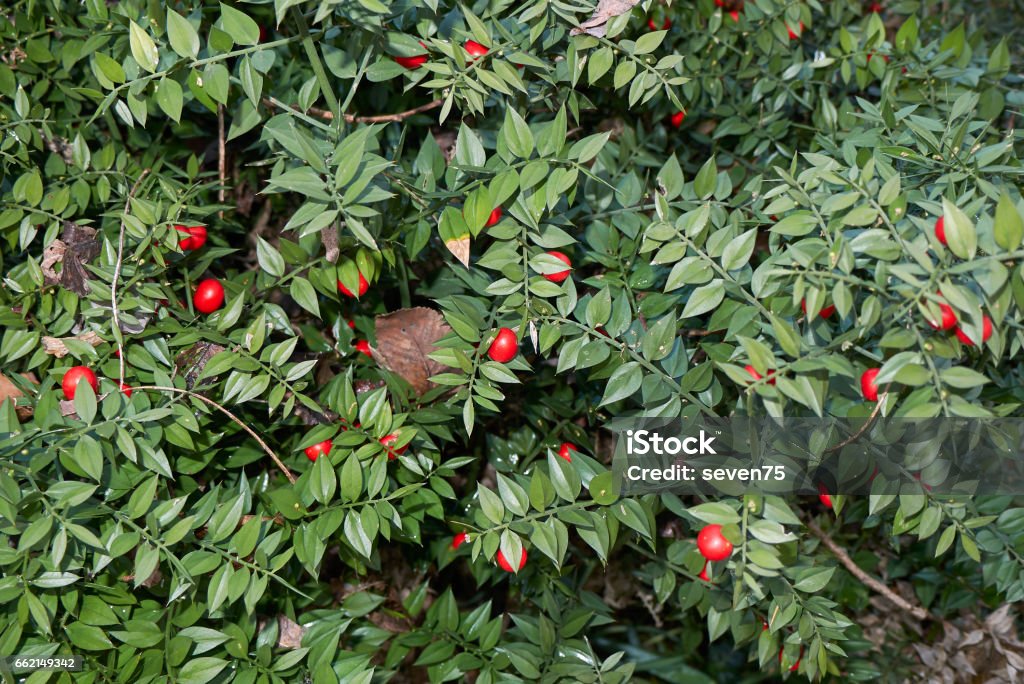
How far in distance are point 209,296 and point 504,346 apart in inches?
23.5

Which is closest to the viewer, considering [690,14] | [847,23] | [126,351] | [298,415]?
[126,351]

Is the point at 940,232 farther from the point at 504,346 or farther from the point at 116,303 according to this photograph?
the point at 116,303

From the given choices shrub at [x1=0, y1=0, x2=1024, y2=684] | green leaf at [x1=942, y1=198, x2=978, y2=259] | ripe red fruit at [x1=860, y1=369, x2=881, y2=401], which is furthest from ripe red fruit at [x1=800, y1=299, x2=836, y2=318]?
green leaf at [x1=942, y1=198, x2=978, y2=259]

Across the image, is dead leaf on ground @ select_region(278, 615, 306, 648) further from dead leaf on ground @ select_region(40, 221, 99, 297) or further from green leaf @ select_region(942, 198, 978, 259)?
green leaf @ select_region(942, 198, 978, 259)

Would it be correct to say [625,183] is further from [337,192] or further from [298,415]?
[298,415]

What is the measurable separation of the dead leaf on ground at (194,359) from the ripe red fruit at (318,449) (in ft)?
0.70

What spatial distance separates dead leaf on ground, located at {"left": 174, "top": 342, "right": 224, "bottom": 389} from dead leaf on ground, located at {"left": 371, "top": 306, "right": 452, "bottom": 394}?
0.29m

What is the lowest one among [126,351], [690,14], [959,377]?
[126,351]

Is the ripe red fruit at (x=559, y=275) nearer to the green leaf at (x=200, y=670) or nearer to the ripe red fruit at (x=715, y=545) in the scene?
the ripe red fruit at (x=715, y=545)

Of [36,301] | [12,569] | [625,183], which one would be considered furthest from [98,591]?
[625,183]

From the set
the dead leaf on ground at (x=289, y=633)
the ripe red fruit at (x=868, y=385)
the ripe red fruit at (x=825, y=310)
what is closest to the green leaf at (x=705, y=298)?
the ripe red fruit at (x=825, y=310)

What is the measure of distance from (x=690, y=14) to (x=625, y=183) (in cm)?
59

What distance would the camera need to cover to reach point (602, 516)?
130 centimetres

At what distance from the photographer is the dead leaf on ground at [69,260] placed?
145 cm
